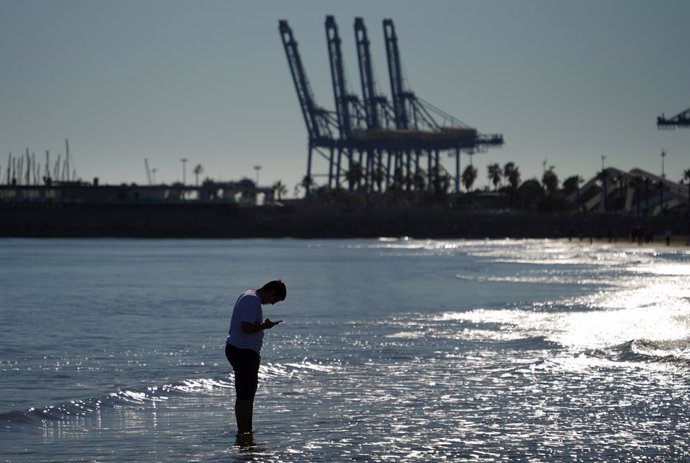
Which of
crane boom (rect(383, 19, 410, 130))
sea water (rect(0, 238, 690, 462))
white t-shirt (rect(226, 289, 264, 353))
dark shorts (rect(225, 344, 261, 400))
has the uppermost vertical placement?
crane boom (rect(383, 19, 410, 130))

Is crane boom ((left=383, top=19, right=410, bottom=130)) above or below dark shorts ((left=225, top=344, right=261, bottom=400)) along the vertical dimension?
above

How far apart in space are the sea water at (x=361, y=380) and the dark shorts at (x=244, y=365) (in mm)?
587

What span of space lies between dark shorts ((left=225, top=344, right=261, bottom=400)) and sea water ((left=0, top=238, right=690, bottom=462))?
59cm

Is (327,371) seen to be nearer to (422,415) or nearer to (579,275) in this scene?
(422,415)

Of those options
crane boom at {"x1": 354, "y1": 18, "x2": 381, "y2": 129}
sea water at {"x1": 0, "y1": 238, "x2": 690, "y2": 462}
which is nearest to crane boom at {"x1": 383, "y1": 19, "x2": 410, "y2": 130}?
crane boom at {"x1": 354, "y1": 18, "x2": 381, "y2": 129}

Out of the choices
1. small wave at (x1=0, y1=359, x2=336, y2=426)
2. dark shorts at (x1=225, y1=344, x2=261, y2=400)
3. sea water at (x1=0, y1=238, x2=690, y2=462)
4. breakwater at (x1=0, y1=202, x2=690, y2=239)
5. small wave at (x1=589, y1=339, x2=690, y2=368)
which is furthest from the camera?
breakwater at (x1=0, y1=202, x2=690, y2=239)

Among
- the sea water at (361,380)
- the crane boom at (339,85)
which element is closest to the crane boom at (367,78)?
the crane boom at (339,85)

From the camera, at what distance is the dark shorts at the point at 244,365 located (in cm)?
1227

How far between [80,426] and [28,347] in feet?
28.6

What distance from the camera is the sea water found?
41.8ft

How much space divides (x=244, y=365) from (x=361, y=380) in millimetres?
5558

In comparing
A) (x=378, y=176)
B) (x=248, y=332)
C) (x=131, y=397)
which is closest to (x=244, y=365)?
(x=248, y=332)

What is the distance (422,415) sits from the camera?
571 inches

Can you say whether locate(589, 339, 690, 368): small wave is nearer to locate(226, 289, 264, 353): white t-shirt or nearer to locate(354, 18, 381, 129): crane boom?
locate(226, 289, 264, 353): white t-shirt
